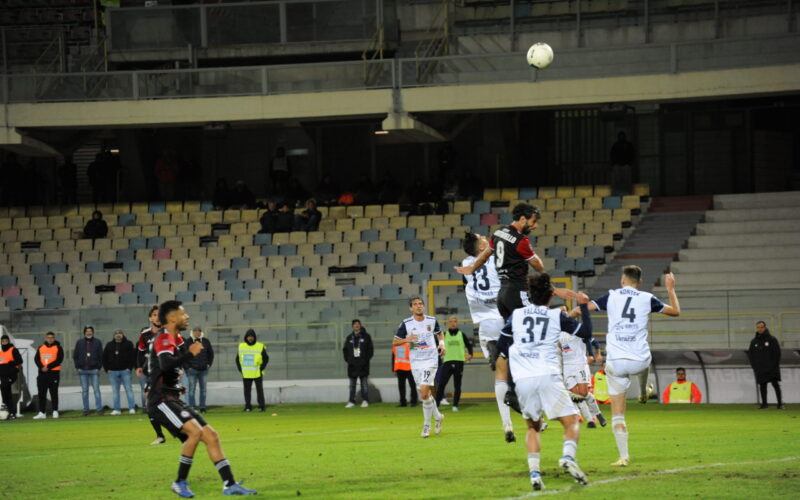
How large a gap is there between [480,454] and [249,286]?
1912cm

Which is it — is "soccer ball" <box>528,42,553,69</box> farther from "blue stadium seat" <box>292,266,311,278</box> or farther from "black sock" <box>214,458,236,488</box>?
"black sock" <box>214,458,236,488</box>

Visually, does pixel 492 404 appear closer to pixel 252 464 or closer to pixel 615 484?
pixel 252 464

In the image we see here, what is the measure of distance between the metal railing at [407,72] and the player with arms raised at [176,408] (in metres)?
23.3

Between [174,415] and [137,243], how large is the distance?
2515 centimetres

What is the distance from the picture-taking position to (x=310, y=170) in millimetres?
41500

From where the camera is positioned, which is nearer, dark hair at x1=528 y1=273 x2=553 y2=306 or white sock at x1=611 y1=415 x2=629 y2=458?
dark hair at x1=528 y1=273 x2=553 y2=306

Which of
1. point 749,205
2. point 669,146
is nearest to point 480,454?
point 749,205

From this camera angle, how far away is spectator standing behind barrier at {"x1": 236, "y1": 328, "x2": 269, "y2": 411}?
27688 mm

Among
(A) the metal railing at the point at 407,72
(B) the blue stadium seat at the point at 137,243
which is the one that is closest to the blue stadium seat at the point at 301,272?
(B) the blue stadium seat at the point at 137,243

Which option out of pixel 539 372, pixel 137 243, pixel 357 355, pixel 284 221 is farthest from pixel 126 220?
pixel 539 372

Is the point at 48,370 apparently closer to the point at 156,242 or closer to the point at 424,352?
the point at 156,242

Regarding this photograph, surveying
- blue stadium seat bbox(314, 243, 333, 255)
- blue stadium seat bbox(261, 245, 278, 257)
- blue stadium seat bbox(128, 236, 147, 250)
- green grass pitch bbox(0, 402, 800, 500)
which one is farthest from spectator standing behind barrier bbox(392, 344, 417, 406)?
blue stadium seat bbox(128, 236, 147, 250)

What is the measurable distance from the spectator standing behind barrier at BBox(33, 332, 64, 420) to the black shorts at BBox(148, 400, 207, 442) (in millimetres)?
17696

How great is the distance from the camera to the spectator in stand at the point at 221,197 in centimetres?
3794
